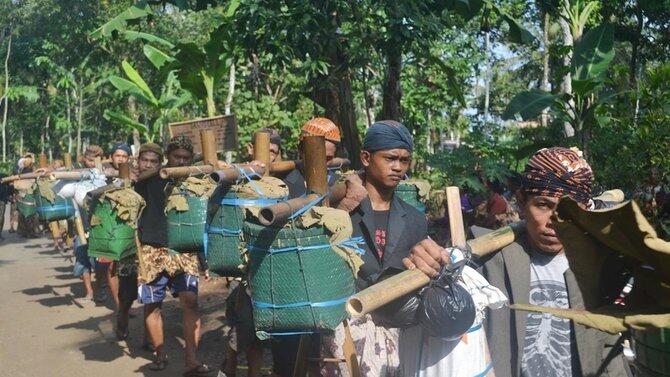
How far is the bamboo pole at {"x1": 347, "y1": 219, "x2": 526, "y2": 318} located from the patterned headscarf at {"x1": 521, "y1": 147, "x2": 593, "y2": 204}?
20cm

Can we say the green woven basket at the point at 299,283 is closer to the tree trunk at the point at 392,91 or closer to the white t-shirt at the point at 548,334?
the white t-shirt at the point at 548,334

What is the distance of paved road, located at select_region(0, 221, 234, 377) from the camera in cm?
787

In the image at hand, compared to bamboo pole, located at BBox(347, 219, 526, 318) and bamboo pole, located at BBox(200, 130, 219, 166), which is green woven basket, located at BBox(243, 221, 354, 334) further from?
bamboo pole, located at BBox(200, 130, 219, 166)

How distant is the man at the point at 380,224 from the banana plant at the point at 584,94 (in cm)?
613

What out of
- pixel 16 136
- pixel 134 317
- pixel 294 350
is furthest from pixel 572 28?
pixel 16 136

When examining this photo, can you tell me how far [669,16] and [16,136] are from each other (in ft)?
143

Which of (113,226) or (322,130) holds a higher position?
(322,130)

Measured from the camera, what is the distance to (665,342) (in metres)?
1.68

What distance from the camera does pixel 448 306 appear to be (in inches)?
114

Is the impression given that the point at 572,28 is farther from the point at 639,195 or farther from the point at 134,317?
the point at 134,317

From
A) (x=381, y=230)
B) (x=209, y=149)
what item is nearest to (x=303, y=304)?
(x=381, y=230)

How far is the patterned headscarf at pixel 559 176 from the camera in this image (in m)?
3.18

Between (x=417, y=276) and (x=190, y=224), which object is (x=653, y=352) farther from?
(x=190, y=224)

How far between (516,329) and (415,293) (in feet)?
1.41
